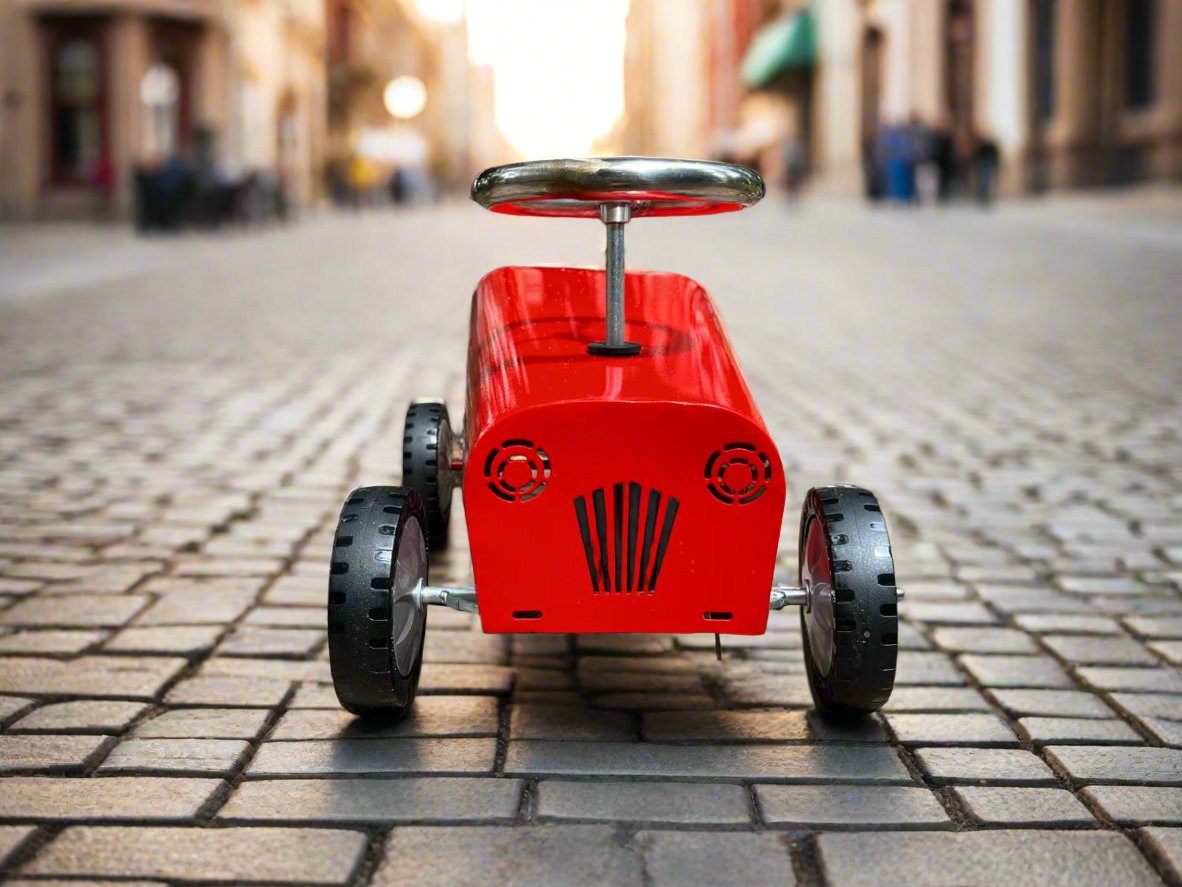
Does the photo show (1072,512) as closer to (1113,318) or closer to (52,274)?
(1113,318)

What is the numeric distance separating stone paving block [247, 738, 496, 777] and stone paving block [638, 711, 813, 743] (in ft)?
1.07

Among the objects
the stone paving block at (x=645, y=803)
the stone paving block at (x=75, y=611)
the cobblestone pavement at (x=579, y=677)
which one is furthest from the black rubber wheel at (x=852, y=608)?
the stone paving block at (x=75, y=611)

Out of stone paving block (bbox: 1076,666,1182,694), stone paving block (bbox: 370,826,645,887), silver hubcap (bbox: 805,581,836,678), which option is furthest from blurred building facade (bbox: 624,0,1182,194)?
stone paving block (bbox: 370,826,645,887)

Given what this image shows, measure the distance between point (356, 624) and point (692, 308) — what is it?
3.20 feet

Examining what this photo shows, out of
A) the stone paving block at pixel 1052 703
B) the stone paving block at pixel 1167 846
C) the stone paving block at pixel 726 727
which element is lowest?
the stone paving block at pixel 1167 846

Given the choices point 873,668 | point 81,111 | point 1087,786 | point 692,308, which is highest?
point 81,111

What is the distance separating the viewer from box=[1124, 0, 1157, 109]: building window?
68.7 ft

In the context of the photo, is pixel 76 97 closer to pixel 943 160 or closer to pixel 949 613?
pixel 943 160

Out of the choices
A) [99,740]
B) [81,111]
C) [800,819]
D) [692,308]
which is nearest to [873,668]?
[800,819]

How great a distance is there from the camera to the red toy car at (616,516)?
8.58ft

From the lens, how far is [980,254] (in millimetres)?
15484

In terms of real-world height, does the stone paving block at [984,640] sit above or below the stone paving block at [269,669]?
below

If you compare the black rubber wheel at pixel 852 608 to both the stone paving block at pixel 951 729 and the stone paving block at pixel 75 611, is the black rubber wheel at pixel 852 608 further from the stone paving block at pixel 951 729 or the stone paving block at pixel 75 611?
the stone paving block at pixel 75 611

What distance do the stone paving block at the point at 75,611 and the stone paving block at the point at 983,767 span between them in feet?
6.19
